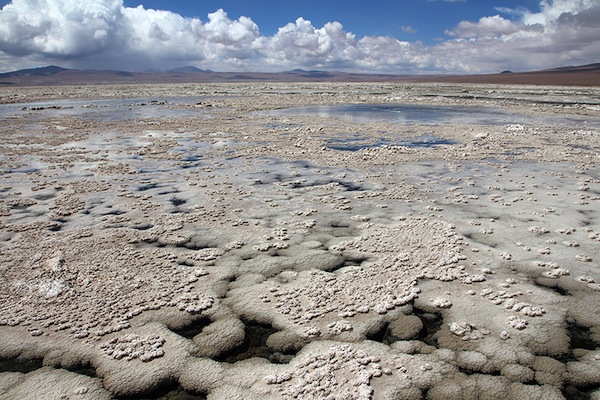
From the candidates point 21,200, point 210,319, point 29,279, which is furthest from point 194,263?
point 21,200

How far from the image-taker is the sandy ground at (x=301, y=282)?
4.09 metres

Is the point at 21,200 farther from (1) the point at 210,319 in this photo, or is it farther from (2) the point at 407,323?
(2) the point at 407,323

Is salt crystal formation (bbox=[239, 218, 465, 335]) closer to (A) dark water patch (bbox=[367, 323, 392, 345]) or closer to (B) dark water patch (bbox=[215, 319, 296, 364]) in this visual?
(B) dark water patch (bbox=[215, 319, 296, 364])

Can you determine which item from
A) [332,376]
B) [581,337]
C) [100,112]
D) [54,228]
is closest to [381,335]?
[332,376]

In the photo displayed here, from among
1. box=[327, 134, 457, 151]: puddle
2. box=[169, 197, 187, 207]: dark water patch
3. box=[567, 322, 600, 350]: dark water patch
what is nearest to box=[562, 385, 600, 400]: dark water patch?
box=[567, 322, 600, 350]: dark water patch

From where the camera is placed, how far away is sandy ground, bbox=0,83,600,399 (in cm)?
409

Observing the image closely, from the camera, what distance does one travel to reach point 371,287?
5.64m

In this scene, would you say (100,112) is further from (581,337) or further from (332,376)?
(581,337)

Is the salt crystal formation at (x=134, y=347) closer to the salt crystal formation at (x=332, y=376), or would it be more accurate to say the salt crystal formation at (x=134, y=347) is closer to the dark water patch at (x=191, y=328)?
the dark water patch at (x=191, y=328)

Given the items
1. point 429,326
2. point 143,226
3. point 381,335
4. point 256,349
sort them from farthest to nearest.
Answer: point 143,226, point 429,326, point 381,335, point 256,349

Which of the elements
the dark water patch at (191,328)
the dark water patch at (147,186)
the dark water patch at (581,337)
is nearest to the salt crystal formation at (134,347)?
the dark water patch at (191,328)

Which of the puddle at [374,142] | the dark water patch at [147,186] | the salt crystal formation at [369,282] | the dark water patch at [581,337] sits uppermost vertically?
the puddle at [374,142]

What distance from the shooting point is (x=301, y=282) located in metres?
5.84

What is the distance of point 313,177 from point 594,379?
27.7 feet
